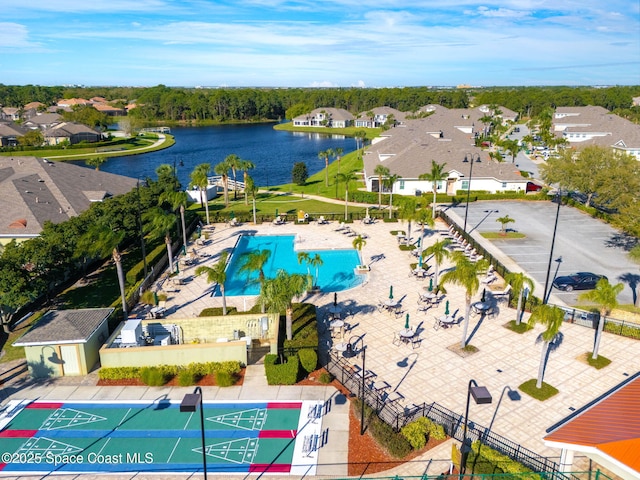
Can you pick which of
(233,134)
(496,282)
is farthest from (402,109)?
(496,282)

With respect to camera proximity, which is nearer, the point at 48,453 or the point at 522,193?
the point at 48,453

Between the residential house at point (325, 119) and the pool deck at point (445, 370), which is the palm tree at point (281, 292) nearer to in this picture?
the pool deck at point (445, 370)

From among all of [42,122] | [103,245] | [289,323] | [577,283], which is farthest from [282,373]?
[42,122]

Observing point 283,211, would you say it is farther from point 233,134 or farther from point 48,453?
point 233,134

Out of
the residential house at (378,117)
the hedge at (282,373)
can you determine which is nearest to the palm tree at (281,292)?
the hedge at (282,373)

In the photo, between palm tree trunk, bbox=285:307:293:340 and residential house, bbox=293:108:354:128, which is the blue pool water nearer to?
palm tree trunk, bbox=285:307:293:340

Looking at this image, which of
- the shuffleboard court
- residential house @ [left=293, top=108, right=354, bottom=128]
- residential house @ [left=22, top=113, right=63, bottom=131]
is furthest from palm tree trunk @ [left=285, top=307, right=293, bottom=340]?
residential house @ [left=293, top=108, right=354, bottom=128]
